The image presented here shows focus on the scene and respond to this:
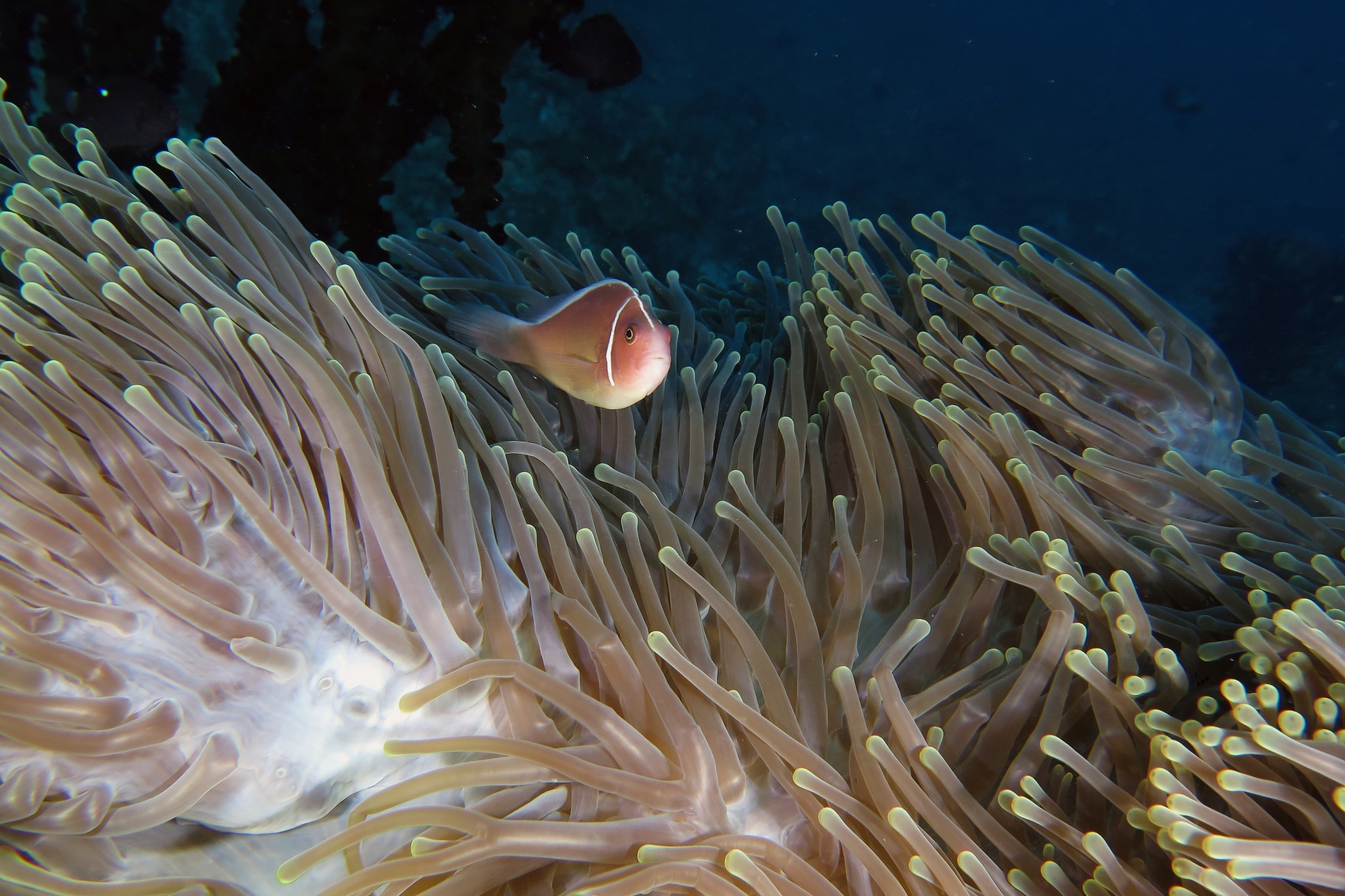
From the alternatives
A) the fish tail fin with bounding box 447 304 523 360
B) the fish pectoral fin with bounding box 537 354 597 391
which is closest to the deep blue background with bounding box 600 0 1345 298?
the fish tail fin with bounding box 447 304 523 360

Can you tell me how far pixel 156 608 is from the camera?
43.3 inches

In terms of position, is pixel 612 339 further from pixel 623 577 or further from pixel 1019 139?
pixel 1019 139

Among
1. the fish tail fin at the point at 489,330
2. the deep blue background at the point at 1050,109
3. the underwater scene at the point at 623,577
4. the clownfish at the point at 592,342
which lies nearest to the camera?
the underwater scene at the point at 623,577

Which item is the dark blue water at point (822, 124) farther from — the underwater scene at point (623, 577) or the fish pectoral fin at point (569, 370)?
the fish pectoral fin at point (569, 370)

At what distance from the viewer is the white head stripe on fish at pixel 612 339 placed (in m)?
1.53

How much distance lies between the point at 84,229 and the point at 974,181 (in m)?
20.2

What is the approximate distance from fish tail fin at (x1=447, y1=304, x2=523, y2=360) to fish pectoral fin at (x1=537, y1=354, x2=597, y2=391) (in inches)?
4.1

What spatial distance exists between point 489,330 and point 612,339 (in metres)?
0.40

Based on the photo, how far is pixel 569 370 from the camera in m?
1.64

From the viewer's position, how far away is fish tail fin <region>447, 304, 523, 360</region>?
1.74 meters

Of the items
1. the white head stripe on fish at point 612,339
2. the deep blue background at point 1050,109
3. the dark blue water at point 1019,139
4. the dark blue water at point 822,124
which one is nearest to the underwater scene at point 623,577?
the white head stripe on fish at point 612,339

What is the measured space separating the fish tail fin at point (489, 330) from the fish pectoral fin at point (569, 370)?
0.34ft

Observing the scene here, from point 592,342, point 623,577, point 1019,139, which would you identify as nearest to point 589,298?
point 592,342

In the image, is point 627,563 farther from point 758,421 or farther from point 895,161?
point 895,161
